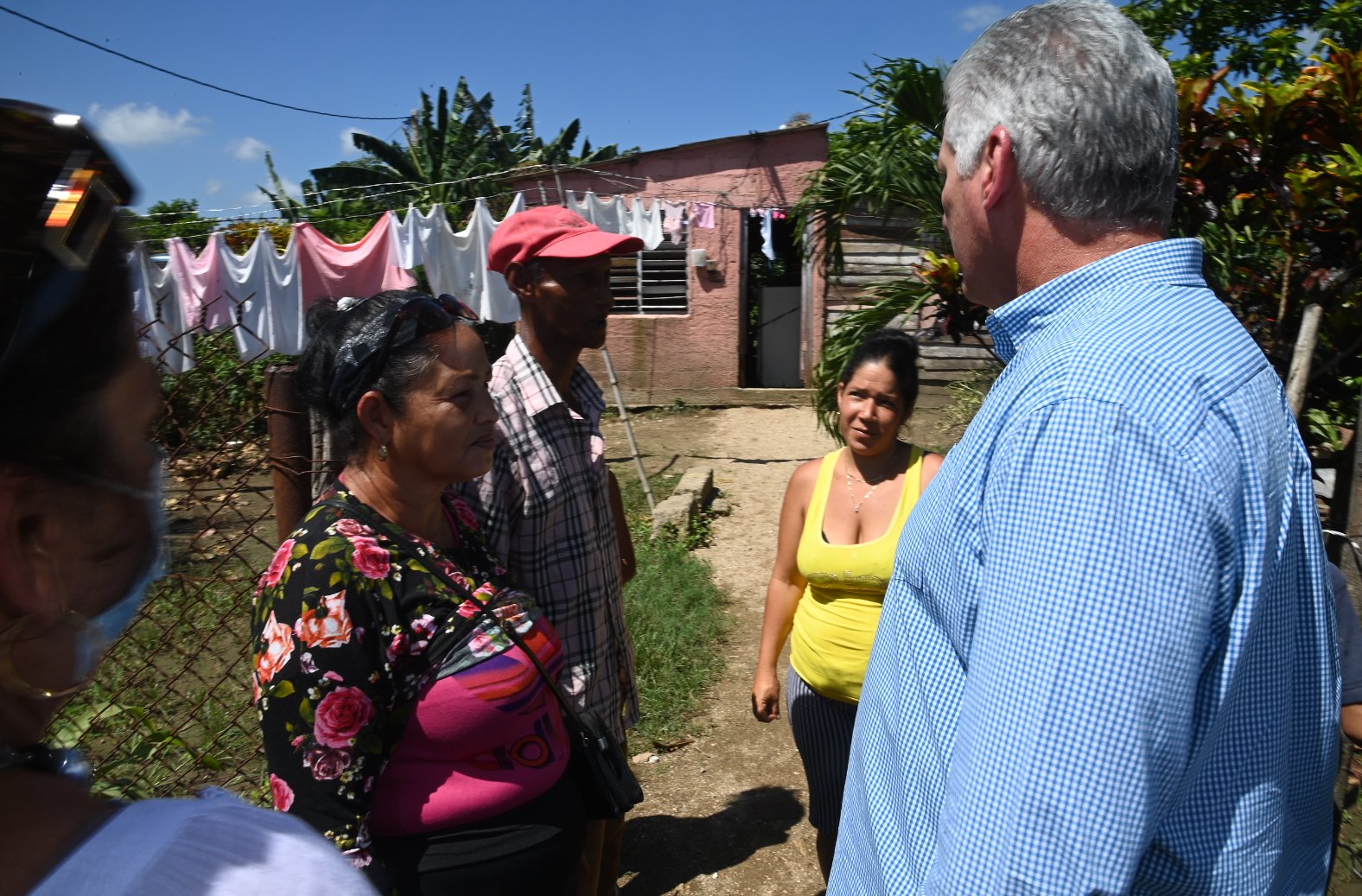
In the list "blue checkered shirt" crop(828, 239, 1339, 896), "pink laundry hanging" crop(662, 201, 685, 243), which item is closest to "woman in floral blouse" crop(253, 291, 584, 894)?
"blue checkered shirt" crop(828, 239, 1339, 896)

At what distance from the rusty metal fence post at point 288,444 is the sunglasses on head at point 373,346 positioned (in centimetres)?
22

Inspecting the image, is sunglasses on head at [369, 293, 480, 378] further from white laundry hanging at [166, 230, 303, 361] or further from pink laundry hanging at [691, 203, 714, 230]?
pink laundry hanging at [691, 203, 714, 230]

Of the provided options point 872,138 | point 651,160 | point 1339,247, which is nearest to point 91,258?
point 1339,247

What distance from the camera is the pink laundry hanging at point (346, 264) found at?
8180 millimetres

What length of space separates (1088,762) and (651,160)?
41.9ft

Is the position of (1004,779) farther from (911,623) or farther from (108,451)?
(108,451)

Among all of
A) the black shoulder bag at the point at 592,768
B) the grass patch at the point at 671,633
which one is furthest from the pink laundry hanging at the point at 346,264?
the black shoulder bag at the point at 592,768

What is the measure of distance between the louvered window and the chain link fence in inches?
311

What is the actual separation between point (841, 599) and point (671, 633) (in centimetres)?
231

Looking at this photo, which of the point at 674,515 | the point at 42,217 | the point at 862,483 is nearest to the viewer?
the point at 42,217

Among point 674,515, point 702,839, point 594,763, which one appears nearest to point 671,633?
point 702,839

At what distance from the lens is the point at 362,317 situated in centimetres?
Result: 185

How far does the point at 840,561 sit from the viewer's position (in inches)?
101

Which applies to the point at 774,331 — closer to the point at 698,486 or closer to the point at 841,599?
the point at 698,486
